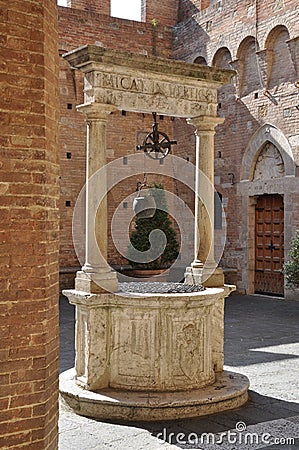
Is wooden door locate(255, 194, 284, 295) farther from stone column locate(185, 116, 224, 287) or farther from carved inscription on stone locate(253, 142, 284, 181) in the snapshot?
stone column locate(185, 116, 224, 287)

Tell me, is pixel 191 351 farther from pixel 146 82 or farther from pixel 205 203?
pixel 146 82

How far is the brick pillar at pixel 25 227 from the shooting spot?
3.04 meters

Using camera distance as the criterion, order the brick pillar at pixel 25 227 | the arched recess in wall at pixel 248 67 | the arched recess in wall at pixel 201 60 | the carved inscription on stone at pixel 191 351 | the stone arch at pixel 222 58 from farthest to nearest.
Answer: the arched recess in wall at pixel 201 60
the stone arch at pixel 222 58
the arched recess in wall at pixel 248 67
the carved inscription on stone at pixel 191 351
the brick pillar at pixel 25 227

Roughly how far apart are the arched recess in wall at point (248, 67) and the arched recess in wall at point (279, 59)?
40 centimetres

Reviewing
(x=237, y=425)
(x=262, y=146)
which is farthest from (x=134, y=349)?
(x=262, y=146)

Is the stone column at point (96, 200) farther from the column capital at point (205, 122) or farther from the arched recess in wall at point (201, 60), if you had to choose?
the arched recess in wall at point (201, 60)

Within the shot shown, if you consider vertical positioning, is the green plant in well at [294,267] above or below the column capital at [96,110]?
below

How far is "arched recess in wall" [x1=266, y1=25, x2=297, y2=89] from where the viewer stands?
12.5 metres

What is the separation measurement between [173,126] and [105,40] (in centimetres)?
284

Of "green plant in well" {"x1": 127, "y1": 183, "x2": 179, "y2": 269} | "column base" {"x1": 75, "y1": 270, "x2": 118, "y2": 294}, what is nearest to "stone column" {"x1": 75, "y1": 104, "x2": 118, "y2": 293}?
"column base" {"x1": 75, "y1": 270, "x2": 118, "y2": 294}

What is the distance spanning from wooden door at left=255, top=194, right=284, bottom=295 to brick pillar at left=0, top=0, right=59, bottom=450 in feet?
33.1

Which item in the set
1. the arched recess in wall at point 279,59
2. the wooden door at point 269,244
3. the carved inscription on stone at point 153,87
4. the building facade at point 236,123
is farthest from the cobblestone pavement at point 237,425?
the arched recess in wall at point 279,59

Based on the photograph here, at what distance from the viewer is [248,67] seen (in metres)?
13.7

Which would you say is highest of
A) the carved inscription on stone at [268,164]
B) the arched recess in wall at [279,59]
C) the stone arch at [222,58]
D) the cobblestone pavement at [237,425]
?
the stone arch at [222,58]
